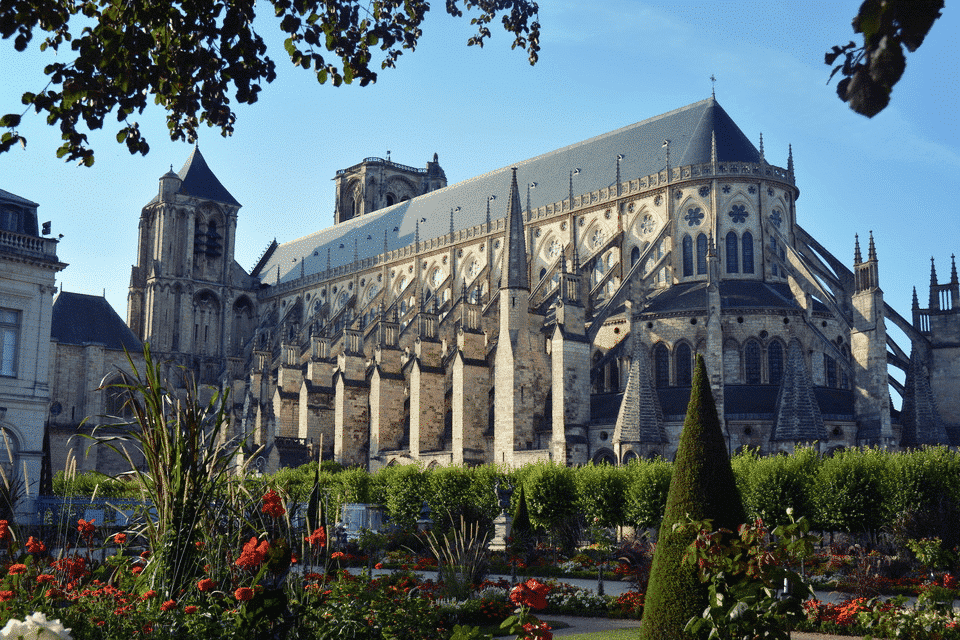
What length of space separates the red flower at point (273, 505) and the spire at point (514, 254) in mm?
33149

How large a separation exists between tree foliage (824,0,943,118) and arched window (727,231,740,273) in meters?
42.2

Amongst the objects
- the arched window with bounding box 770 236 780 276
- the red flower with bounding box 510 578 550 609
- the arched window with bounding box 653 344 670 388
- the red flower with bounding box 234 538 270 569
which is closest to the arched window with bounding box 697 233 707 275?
the arched window with bounding box 770 236 780 276

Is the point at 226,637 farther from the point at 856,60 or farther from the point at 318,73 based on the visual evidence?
the point at 856,60

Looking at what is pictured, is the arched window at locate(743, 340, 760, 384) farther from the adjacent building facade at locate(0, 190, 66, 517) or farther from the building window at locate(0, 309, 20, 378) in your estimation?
the building window at locate(0, 309, 20, 378)

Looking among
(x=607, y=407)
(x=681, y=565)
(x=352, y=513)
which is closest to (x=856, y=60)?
(x=681, y=565)

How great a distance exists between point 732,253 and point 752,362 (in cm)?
635

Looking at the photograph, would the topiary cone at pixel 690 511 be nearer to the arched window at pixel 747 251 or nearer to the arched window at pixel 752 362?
the arched window at pixel 752 362

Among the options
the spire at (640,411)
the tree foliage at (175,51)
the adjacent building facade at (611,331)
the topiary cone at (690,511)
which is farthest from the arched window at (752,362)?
the tree foliage at (175,51)

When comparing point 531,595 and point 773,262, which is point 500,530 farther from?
point 531,595

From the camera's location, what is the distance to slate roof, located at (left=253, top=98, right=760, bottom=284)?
156 feet

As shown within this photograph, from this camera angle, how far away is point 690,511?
11.0 meters

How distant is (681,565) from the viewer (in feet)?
33.3

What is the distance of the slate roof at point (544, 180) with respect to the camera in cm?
4762

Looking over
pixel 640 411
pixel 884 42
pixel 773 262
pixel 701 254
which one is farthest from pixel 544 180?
pixel 884 42
